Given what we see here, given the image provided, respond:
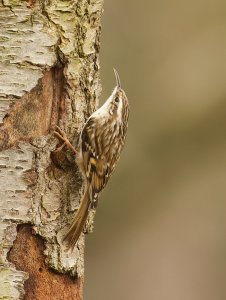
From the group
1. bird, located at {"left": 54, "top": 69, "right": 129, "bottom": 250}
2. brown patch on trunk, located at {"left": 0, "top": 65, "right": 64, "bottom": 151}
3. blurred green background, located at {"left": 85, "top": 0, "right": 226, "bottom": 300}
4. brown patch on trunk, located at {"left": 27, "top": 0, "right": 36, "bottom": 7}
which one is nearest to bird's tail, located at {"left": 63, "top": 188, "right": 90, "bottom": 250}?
bird, located at {"left": 54, "top": 69, "right": 129, "bottom": 250}

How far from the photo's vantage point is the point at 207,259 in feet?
25.7

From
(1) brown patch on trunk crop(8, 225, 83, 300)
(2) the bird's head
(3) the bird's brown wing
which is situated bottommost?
(1) brown patch on trunk crop(8, 225, 83, 300)

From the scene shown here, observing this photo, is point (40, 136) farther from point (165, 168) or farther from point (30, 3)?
point (165, 168)

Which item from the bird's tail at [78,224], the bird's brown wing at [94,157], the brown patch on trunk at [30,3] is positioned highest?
the brown patch on trunk at [30,3]

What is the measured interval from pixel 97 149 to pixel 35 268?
699 mm

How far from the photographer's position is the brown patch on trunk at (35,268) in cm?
369

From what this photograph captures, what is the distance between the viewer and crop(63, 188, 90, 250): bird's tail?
3.81 m

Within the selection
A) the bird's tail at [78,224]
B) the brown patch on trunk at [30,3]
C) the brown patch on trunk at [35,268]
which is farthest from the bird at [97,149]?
the brown patch on trunk at [30,3]

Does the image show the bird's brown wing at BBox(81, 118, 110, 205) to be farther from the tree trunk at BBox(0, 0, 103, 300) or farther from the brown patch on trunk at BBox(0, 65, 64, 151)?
the brown patch on trunk at BBox(0, 65, 64, 151)

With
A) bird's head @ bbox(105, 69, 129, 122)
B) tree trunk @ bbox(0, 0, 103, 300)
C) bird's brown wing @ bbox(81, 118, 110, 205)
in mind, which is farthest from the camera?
bird's head @ bbox(105, 69, 129, 122)

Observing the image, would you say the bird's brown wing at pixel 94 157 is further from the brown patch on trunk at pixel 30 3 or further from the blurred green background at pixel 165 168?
the blurred green background at pixel 165 168

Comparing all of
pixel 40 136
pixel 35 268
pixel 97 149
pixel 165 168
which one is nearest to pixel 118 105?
pixel 97 149

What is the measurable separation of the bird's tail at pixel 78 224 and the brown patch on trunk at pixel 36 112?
31 cm

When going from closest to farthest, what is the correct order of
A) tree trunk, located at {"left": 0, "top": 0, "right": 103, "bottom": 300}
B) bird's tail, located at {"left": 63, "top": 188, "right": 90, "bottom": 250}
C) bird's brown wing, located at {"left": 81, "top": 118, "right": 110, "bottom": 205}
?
tree trunk, located at {"left": 0, "top": 0, "right": 103, "bottom": 300}
bird's tail, located at {"left": 63, "top": 188, "right": 90, "bottom": 250}
bird's brown wing, located at {"left": 81, "top": 118, "right": 110, "bottom": 205}
